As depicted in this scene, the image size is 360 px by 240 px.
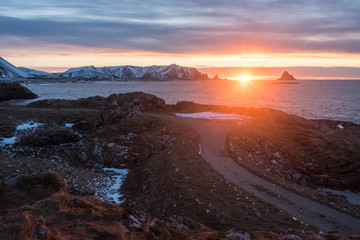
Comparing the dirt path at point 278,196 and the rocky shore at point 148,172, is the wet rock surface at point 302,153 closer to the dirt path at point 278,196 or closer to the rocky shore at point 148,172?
the rocky shore at point 148,172

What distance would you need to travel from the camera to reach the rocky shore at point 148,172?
9633 mm

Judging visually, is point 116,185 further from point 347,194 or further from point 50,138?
point 347,194

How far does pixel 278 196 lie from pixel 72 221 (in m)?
13.8

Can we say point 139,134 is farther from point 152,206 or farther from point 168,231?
point 168,231

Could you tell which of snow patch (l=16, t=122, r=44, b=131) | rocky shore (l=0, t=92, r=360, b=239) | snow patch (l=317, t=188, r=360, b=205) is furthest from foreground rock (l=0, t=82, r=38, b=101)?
snow patch (l=317, t=188, r=360, b=205)

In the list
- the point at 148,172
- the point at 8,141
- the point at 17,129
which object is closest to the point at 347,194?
the point at 148,172

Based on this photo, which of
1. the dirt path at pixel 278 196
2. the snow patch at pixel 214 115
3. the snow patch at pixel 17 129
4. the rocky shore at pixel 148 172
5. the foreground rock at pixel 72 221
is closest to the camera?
the foreground rock at pixel 72 221

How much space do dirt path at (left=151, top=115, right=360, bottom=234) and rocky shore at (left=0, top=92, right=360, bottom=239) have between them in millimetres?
1107

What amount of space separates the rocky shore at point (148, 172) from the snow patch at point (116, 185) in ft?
1.51

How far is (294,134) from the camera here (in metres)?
35.6

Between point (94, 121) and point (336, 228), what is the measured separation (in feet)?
99.1

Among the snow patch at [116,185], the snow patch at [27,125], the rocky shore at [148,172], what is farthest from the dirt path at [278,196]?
the snow patch at [27,125]

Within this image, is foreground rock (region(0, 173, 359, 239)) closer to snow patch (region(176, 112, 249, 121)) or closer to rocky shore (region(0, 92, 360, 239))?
rocky shore (region(0, 92, 360, 239))

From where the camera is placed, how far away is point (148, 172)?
21.8 meters
